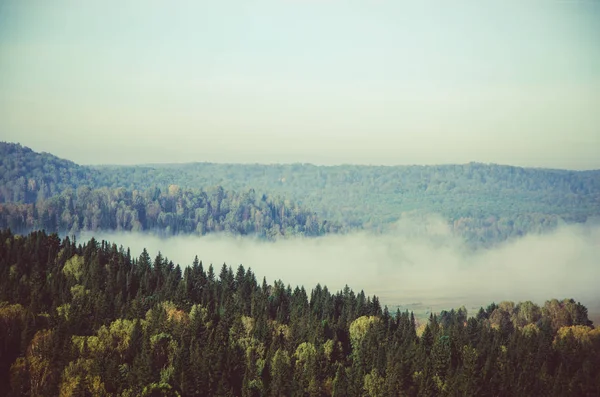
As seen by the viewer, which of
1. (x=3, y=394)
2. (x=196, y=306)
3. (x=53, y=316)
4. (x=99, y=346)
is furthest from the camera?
(x=196, y=306)

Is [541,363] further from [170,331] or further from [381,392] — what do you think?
[170,331]

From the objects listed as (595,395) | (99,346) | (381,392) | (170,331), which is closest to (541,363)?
(595,395)

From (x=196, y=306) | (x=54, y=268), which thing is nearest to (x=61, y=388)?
(x=196, y=306)

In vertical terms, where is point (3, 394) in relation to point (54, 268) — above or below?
below

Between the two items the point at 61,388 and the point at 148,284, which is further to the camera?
the point at 148,284

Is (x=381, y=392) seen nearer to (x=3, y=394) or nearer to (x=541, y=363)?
(x=541, y=363)

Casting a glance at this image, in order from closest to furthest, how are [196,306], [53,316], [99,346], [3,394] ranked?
[3,394] < [99,346] < [53,316] < [196,306]
